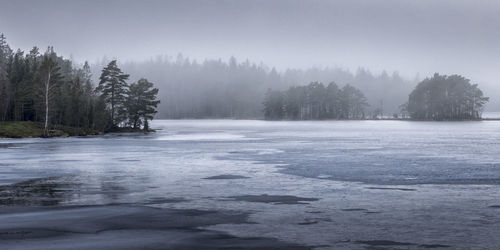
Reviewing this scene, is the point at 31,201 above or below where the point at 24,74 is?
below

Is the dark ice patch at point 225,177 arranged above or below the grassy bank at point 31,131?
below

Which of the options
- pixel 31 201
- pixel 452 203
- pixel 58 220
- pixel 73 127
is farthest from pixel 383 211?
pixel 73 127

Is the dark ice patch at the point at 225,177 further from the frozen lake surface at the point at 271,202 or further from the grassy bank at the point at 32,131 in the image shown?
the grassy bank at the point at 32,131

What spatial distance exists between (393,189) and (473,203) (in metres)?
4.73

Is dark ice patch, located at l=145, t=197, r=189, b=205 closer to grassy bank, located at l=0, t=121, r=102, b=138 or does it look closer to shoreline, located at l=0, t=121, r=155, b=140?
shoreline, located at l=0, t=121, r=155, b=140

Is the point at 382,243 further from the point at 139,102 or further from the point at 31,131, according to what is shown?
the point at 139,102

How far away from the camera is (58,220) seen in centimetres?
Answer: 1692

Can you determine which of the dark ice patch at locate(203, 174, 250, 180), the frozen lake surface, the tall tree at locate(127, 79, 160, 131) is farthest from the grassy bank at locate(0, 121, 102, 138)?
the dark ice patch at locate(203, 174, 250, 180)

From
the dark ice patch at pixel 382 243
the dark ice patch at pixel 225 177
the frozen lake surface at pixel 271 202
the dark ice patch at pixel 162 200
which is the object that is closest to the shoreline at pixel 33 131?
the frozen lake surface at pixel 271 202

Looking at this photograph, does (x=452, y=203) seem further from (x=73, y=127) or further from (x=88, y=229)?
(x=73, y=127)

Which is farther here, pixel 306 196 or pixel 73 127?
pixel 73 127

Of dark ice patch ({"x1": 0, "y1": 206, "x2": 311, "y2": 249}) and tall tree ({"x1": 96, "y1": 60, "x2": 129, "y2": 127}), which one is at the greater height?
tall tree ({"x1": 96, "y1": 60, "x2": 129, "y2": 127})

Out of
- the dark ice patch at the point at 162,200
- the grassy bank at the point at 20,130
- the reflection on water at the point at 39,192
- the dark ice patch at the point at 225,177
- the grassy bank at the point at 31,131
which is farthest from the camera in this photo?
the grassy bank at the point at 31,131

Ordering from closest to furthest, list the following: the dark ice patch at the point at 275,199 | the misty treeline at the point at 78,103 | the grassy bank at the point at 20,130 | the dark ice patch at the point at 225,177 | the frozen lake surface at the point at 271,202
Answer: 1. the frozen lake surface at the point at 271,202
2. the dark ice patch at the point at 275,199
3. the dark ice patch at the point at 225,177
4. the grassy bank at the point at 20,130
5. the misty treeline at the point at 78,103
